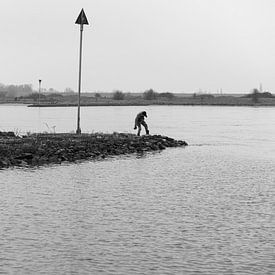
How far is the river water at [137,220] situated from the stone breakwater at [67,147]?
178 centimetres

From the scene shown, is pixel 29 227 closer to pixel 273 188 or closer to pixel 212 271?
pixel 212 271

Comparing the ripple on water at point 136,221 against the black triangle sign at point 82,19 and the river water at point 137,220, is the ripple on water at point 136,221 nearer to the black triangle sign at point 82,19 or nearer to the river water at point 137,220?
the river water at point 137,220

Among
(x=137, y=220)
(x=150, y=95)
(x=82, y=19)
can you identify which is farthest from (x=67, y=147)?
(x=150, y=95)

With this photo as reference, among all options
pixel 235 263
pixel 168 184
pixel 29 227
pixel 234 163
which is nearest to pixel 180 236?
pixel 235 263

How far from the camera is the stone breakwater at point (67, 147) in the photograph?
78.1ft

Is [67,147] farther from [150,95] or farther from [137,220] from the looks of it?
A: [150,95]

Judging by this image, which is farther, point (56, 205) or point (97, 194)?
point (97, 194)

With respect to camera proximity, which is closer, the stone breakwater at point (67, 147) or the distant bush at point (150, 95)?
the stone breakwater at point (67, 147)

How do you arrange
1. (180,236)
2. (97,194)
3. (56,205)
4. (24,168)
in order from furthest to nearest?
(24,168), (97,194), (56,205), (180,236)

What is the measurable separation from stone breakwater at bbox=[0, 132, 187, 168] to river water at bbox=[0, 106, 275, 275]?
70.1 inches

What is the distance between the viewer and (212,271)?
9.44 metres

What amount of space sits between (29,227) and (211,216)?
426 centimetres

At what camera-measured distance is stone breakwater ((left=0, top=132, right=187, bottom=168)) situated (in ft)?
78.1

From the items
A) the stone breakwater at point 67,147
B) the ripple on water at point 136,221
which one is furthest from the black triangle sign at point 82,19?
the ripple on water at point 136,221
